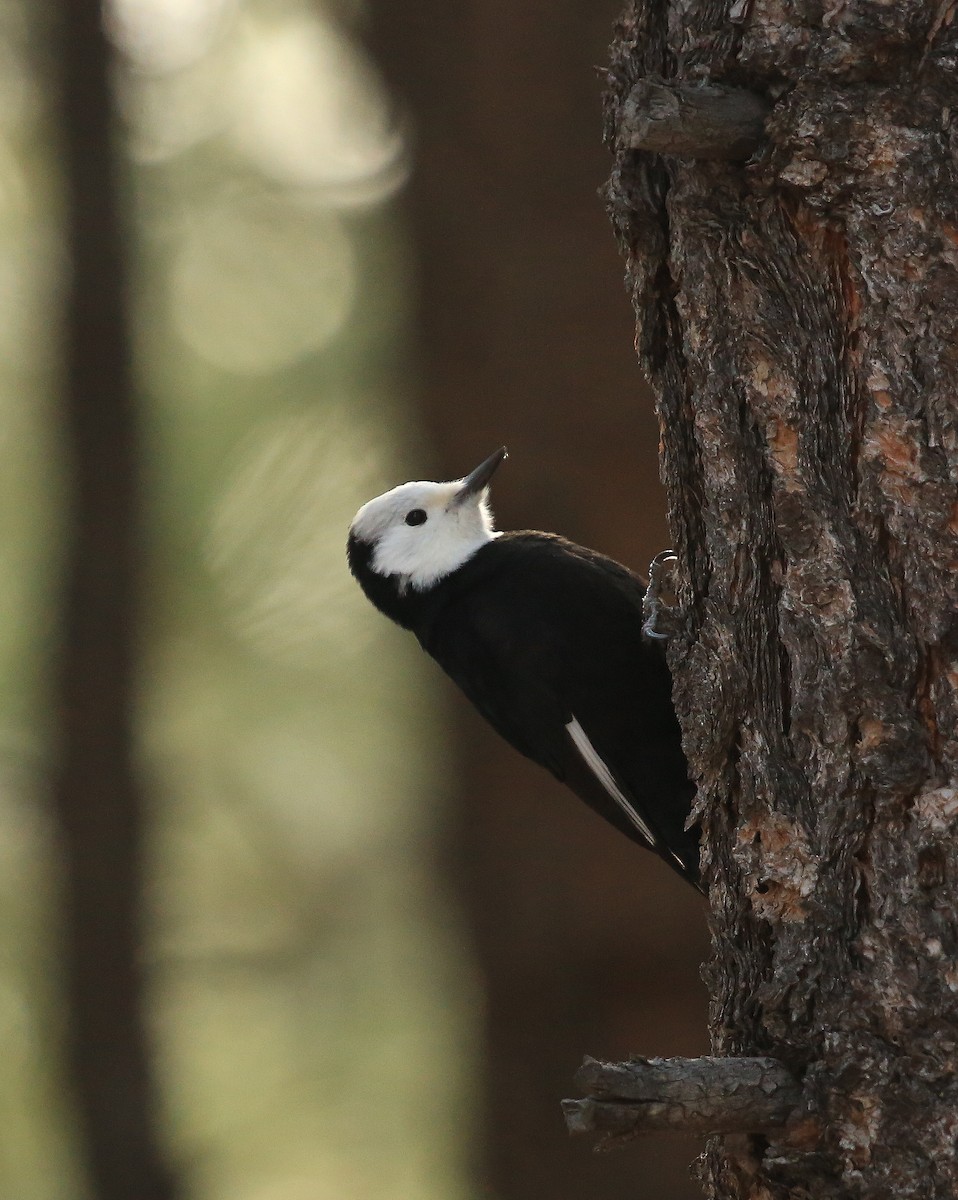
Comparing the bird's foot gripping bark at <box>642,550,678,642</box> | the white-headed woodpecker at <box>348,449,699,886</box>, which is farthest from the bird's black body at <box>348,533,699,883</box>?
the bird's foot gripping bark at <box>642,550,678,642</box>

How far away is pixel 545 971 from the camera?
11.3 feet

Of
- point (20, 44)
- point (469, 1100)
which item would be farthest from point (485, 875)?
point (20, 44)

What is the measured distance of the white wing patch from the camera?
2.84m

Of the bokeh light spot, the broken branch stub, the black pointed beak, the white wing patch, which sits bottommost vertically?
the white wing patch

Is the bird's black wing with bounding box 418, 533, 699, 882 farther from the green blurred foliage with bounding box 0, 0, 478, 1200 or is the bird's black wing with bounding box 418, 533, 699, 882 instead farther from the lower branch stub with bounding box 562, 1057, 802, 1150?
the green blurred foliage with bounding box 0, 0, 478, 1200

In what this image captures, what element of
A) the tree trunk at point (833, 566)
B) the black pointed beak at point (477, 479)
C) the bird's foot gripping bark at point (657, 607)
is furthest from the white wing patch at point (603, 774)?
the tree trunk at point (833, 566)

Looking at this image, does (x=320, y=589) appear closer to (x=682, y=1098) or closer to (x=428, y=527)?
(x=428, y=527)

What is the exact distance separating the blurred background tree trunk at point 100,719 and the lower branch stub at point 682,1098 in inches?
120

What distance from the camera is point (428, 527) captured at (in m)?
3.30

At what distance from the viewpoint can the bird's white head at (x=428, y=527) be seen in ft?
10.8

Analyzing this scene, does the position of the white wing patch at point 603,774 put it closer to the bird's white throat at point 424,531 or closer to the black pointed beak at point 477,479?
the bird's white throat at point 424,531

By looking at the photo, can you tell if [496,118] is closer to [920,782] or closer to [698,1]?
[698,1]

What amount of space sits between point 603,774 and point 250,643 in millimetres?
2991

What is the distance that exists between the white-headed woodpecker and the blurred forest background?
0.51m
